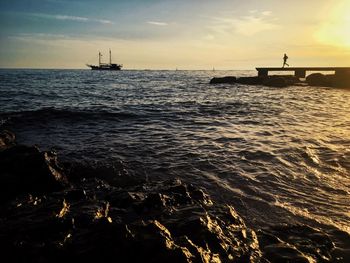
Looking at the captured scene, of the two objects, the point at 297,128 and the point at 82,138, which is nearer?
the point at 82,138

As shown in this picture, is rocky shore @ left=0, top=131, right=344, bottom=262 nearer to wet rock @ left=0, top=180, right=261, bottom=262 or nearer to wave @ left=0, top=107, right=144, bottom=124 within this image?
wet rock @ left=0, top=180, right=261, bottom=262

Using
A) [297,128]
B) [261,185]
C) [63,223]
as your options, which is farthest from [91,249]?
[297,128]

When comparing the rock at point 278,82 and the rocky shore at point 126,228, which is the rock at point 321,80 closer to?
the rock at point 278,82

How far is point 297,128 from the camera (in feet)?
44.2

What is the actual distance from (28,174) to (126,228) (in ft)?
10.9

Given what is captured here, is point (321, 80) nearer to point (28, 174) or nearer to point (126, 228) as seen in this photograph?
point (28, 174)

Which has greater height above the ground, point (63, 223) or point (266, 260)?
point (63, 223)

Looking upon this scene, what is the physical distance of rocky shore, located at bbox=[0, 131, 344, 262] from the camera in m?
3.67

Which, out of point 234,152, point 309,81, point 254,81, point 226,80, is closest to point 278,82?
point 309,81

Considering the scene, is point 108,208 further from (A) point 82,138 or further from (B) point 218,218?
(A) point 82,138

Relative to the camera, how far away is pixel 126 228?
12.8 feet

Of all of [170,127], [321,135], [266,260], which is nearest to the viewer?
[266,260]

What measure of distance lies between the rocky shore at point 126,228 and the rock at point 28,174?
0.06ft

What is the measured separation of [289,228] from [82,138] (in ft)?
30.5
